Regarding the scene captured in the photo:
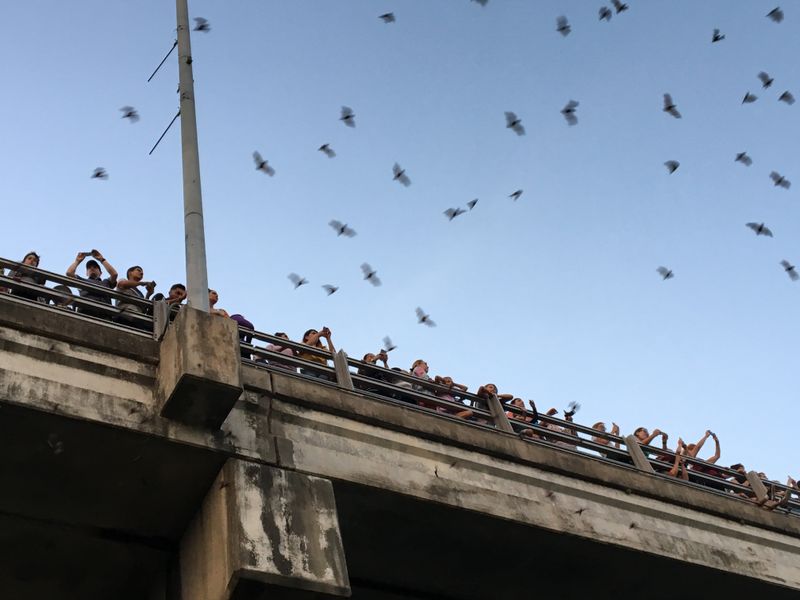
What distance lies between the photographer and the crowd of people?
1215 cm

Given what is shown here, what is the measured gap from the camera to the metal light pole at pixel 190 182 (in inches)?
447

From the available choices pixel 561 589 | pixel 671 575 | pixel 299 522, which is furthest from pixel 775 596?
pixel 299 522

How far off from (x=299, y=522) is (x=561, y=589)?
4396 mm

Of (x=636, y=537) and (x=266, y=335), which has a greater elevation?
(x=266, y=335)

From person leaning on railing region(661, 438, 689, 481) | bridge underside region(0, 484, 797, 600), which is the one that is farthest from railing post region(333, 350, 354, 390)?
person leaning on railing region(661, 438, 689, 481)

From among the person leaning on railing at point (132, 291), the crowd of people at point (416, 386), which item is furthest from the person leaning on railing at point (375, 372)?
the person leaning on railing at point (132, 291)

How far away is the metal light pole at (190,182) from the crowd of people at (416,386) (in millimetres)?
904

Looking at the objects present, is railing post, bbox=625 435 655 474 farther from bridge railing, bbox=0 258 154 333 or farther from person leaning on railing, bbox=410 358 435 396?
bridge railing, bbox=0 258 154 333

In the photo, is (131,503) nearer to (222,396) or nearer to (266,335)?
(222,396)

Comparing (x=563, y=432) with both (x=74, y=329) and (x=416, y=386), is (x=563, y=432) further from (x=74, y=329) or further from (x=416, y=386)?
(x=74, y=329)

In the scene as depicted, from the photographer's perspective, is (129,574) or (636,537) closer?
(129,574)

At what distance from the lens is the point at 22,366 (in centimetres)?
999

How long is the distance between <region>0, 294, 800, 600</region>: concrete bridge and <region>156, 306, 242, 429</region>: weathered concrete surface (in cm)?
2

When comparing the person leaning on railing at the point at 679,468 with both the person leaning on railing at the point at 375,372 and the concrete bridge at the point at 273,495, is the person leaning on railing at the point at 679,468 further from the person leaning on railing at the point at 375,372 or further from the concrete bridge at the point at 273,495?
the person leaning on railing at the point at 375,372
